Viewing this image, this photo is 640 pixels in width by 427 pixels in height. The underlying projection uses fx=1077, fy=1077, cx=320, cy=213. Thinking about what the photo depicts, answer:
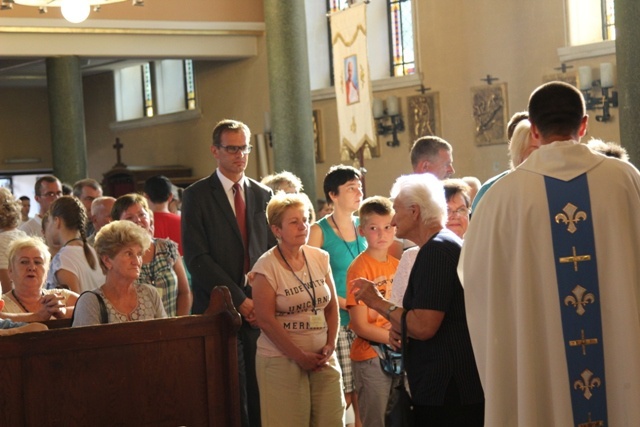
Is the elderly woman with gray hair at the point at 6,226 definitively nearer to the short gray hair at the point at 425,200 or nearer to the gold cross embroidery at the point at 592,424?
the short gray hair at the point at 425,200

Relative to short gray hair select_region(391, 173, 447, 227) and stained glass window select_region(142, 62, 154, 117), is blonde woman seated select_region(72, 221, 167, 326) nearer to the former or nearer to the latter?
short gray hair select_region(391, 173, 447, 227)

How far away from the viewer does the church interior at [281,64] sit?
12703 millimetres

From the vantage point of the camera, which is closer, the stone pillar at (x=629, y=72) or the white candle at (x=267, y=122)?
the stone pillar at (x=629, y=72)

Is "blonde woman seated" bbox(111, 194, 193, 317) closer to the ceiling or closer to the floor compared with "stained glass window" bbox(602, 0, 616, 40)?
closer to the floor

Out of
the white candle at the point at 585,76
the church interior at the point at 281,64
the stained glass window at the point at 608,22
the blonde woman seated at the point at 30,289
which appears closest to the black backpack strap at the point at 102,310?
the blonde woman seated at the point at 30,289

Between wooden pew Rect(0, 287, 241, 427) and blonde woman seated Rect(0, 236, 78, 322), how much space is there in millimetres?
794

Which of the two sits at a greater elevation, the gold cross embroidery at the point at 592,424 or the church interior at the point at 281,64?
the church interior at the point at 281,64

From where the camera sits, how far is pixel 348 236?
642 centimetres

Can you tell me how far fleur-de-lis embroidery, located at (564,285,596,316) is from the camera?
12.3ft

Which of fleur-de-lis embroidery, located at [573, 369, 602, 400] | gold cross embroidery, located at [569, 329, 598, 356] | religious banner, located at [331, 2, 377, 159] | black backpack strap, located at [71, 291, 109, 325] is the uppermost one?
religious banner, located at [331, 2, 377, 159]

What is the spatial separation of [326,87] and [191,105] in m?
4.40

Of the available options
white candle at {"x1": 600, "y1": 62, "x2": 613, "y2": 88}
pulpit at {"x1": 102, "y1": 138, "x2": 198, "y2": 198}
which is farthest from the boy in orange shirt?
pulpit at {"x1": 102, "y1": 138, "x2": 198, "y2": 198}

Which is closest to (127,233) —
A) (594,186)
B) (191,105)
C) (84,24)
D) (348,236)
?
(348,236)

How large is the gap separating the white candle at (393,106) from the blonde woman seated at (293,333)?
9785 millimetres
